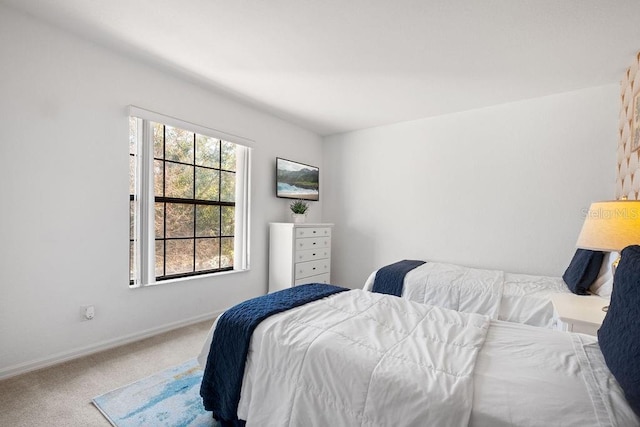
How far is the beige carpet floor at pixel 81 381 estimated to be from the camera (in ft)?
5.40

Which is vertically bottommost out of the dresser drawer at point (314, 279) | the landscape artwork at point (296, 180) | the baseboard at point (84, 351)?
the baseboard at point (84, 351)

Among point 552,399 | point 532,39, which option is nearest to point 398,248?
point 532,39

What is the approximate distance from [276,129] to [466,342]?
340 cm

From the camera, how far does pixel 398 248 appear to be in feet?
13.3

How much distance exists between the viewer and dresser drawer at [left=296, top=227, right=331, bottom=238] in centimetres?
372

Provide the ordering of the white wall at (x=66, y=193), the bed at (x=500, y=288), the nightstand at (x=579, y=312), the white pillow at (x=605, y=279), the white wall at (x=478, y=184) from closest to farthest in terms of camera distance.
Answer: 1. the nightstand at (x=579, y=312)
2. the white wall at (x=66, y=193)
3. the white pillow at (x=605, y=279)
4. the bed at (x=500, y=288)
5. the white wall at (x=478, y=184)

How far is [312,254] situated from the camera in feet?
12.9

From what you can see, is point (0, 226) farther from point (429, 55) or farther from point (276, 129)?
point (429, 55)

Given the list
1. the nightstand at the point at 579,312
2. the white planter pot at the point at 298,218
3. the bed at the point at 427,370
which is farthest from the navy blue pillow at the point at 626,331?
the white planter pot at the point at 298,218

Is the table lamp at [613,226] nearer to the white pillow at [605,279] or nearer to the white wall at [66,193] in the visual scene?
the white pillow at [605,279]

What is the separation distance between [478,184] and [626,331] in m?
2.80

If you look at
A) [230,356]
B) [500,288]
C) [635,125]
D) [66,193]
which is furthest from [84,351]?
[635,125]

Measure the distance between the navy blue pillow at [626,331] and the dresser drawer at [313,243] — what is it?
2.86 m

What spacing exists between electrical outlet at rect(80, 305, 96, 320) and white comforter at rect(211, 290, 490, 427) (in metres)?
1.71
